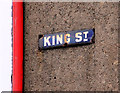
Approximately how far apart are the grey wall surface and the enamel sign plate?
0.05m

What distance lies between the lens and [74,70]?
8.77ft

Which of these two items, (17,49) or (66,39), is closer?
(66,39)

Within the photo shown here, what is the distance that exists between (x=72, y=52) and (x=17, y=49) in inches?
25.0

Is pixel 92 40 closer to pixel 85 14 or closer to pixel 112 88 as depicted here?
pixel 85 14

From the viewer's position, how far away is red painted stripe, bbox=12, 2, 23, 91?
295cm

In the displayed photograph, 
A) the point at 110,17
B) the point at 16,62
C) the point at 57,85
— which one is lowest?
the point at 57,85

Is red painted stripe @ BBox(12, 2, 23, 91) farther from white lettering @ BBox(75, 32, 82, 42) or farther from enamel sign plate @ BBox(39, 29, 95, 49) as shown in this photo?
white lettering @ BBox(75, 32, 82, 42)

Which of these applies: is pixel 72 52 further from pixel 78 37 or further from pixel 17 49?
pixel 17 49

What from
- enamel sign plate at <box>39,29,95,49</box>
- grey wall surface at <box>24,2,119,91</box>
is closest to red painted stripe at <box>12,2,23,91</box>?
grey wall surface at <box>24,2,119,91</box>

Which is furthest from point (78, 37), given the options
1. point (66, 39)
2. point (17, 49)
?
point (17, 49)

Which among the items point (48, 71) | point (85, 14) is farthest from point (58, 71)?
point (85, 14)

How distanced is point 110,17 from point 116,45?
0.26 m

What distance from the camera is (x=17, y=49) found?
2971mm

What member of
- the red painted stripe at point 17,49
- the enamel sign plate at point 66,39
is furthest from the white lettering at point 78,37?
the red painted stripe at point 17,49
